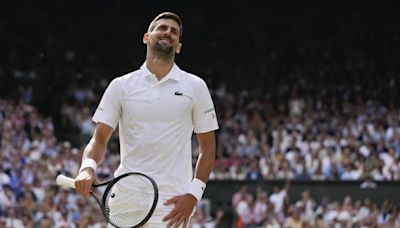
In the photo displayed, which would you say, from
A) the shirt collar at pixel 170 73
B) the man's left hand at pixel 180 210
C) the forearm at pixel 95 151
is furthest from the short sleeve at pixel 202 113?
the forearm at pixel 95 151

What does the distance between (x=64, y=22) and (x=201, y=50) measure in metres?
4.19

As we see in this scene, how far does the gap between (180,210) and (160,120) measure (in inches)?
22.0

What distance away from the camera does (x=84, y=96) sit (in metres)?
22.5

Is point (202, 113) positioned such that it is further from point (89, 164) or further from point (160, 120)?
point (89, 164)

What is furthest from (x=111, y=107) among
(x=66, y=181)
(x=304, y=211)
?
(x=304, y=211)

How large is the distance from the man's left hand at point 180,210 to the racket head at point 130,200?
15 cm

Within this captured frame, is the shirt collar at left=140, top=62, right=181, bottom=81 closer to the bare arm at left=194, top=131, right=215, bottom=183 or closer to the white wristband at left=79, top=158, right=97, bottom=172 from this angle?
the bare arm at left=194, top=131, right=215, bottom=183

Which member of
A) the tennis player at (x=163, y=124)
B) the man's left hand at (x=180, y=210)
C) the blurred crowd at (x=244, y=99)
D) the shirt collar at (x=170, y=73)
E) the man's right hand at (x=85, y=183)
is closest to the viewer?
the man's right hand at (x=85, y=183)

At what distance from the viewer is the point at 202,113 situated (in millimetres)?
5637

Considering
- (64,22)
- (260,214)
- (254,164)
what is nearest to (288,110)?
(254,164)

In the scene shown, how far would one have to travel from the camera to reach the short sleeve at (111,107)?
5.59m

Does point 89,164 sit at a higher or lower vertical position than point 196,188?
higher

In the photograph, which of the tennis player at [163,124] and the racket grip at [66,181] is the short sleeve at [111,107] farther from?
the racket grip at [66,181]

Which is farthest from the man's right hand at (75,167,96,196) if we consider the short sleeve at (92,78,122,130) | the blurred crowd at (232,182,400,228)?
the blurred crowd at (232,182,400,228)
